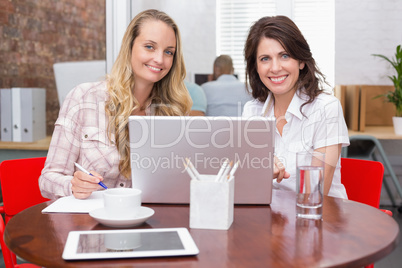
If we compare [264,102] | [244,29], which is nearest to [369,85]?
[244,29]

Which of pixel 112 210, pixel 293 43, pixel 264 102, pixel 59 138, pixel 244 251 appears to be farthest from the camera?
pixel 264 102

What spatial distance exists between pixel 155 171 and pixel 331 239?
505 mm

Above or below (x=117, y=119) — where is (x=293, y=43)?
above

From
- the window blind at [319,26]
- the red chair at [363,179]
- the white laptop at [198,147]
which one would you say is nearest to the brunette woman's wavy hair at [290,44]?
the red chair at [363,179]

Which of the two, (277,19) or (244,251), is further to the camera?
(277,19)

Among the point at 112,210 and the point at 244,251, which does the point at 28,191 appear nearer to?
the point at 112,210

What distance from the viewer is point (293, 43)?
75.4 inches

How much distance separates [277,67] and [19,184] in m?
1.14

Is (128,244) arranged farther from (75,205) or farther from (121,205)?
(75,205)

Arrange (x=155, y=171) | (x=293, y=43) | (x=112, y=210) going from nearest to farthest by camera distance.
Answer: (x=112, y=210) → (x=155, y=171) → (x=293, y=43)

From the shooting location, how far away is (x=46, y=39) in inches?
138

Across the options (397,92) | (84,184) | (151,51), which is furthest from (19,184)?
(397,92)

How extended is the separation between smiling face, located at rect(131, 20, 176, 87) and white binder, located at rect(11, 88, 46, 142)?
68.7 inches

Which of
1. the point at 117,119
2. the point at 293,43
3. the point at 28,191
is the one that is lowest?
the point at 28,191
